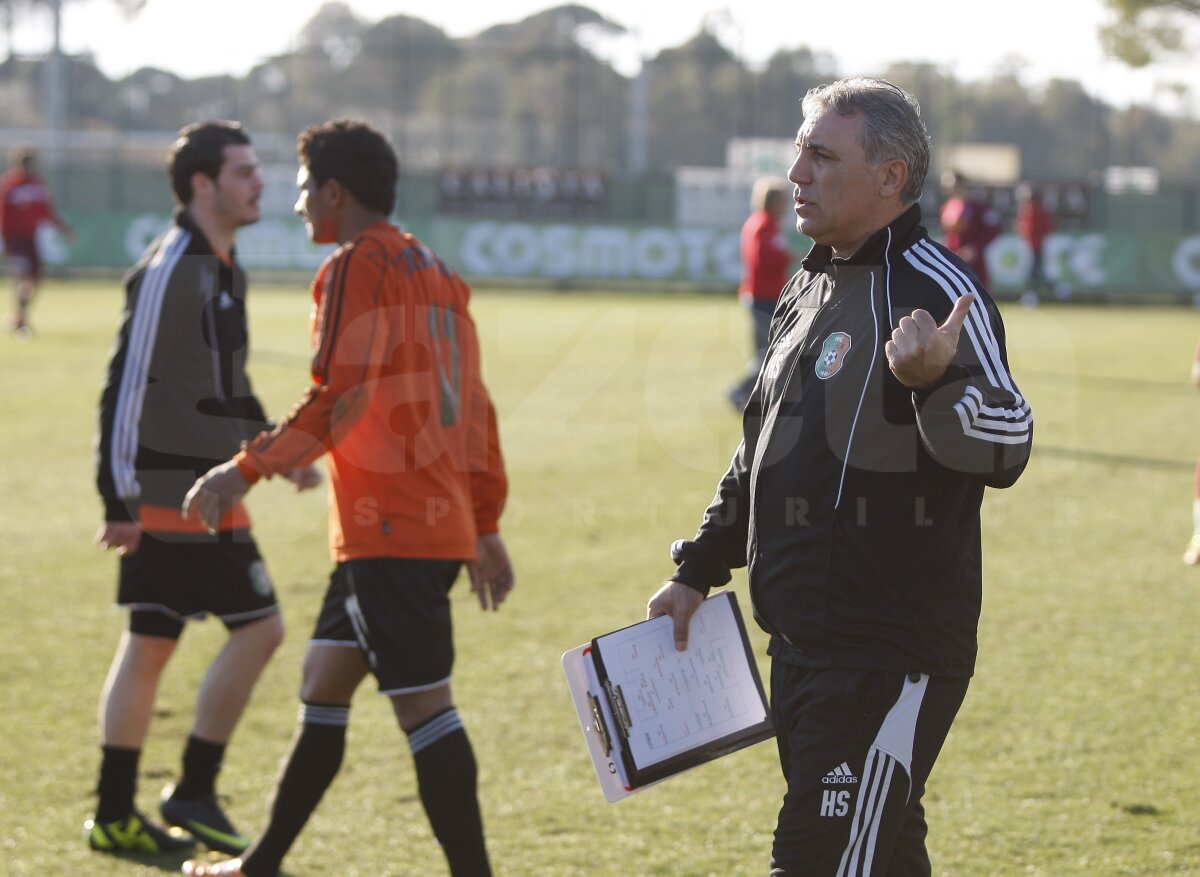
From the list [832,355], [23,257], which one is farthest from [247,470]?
[23,257]

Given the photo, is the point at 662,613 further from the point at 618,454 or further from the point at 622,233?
the point at 622,233

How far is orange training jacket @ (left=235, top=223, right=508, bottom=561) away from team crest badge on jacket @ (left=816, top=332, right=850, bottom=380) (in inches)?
51.1

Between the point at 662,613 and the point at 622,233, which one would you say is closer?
A: the point at 662,613

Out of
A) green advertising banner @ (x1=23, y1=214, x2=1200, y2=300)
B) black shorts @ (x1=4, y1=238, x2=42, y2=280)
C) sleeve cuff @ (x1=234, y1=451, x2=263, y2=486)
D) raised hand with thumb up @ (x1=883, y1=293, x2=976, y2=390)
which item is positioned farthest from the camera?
green advertising banner @ (x1=23, y1=214, x2=1200, y2=300)

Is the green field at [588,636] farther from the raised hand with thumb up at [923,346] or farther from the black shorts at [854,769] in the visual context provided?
the raised hand with thumb up at [923,346]

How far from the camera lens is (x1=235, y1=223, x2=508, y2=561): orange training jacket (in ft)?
12.8

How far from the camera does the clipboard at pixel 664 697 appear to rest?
3.38m

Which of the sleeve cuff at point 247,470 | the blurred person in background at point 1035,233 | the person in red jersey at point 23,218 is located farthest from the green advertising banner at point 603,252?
the sleeve cuff at point 247,470

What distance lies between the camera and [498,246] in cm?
3331

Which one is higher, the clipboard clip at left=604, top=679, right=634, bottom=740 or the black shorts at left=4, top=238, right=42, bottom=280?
the black shorts at left=4, top=238, right=42, bottom=280

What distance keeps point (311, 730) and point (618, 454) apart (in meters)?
8.06

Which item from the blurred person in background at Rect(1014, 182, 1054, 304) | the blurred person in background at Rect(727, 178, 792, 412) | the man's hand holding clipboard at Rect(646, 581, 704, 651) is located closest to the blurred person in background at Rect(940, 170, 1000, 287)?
the blurred person in background at Rect(727, 178, 792, 412)

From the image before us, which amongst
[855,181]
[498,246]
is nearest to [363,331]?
[855,181]

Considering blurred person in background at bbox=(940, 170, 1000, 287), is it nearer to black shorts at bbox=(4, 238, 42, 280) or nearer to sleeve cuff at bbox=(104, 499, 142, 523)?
black shorts at bbox=(4, 238, 42, 280)
